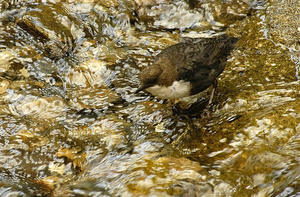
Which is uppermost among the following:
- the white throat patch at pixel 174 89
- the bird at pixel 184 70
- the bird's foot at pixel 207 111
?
Answer: the bird at pixel 184 70

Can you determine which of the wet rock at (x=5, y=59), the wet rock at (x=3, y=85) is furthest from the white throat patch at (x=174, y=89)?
the wet rock at (x=5, y=59)

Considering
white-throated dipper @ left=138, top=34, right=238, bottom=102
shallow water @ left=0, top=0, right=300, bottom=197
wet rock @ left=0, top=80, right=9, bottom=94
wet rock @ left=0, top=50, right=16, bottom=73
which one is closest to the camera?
shallow water @ left=0, top=0, right=300, bottom=197

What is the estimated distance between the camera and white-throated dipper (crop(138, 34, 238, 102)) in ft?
13.1

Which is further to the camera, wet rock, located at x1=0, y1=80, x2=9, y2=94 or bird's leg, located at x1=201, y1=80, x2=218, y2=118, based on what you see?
wet rock, located at x1=0, y1=80, x2=9, y2=94

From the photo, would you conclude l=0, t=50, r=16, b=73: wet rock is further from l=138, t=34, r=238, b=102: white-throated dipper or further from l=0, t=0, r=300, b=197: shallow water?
l=138, t=34, r=238, b=102: white-throated dipper

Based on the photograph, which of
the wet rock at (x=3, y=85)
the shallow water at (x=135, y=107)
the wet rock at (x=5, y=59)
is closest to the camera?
the shallow water at (x=135, y=107)

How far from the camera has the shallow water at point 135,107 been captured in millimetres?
3150

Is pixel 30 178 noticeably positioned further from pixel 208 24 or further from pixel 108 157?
pixel 208 24

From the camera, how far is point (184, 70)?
4035 mm

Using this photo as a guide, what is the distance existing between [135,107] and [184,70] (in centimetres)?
85

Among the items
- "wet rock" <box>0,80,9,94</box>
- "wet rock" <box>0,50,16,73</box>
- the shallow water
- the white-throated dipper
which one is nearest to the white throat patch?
the white-throated dipper

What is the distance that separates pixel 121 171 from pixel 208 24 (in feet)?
10.9

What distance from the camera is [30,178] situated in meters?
3.54

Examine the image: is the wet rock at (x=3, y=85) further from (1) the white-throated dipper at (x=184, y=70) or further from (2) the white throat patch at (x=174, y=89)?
(2) the white throat patch at (x=174, y=89)
